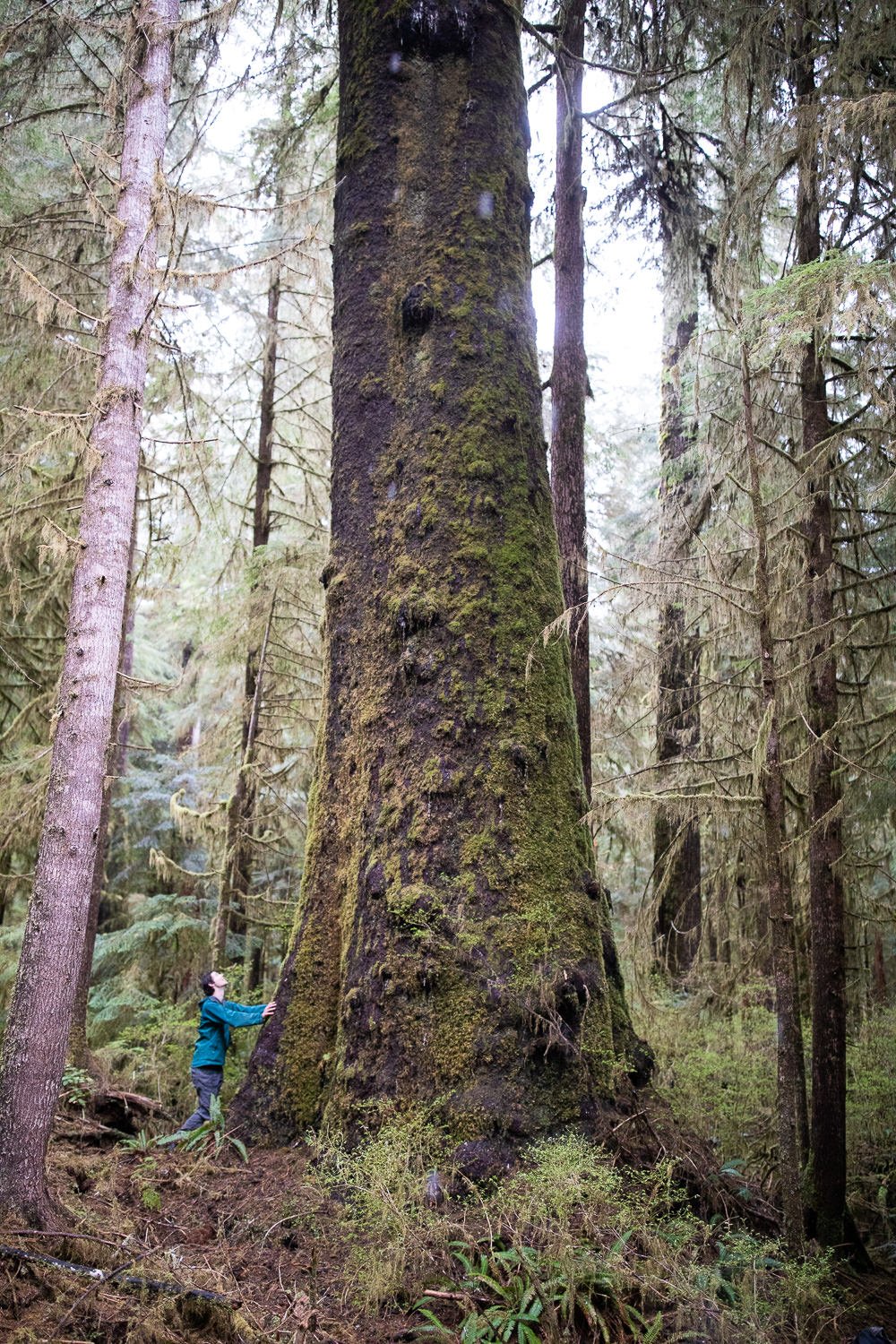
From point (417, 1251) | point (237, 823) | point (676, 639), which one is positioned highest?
point (676, 639)

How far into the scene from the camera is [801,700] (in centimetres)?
638

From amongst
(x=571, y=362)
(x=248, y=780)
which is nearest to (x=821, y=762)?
(x=571, y=362)

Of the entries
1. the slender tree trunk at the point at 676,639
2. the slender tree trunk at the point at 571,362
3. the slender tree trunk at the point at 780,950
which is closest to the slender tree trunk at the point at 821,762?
the slender tree trunk at the point at 676,639

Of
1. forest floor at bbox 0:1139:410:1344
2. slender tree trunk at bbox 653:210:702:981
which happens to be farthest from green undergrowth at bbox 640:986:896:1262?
forest floor at bbox 0:1139:410:1344

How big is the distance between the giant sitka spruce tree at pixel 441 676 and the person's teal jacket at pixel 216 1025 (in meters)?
1.67

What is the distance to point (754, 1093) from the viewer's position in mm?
7242

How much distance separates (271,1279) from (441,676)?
9.01 feet

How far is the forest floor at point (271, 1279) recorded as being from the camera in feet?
9.50

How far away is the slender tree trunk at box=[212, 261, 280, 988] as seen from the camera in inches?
344

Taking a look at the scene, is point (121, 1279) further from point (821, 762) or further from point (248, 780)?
point (248, 780)

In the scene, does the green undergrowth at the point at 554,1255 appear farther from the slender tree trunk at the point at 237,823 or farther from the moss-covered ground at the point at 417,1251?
the slender tree trunk at the point at 237,823

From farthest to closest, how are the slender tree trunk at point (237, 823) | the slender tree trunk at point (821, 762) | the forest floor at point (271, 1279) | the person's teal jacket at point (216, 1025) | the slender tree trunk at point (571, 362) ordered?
1. the slender tree trunk at point (237, 823)
2. the slender tree trunk at point (571, 362)
3. the person's teal jacket at point (216, 1025)
4. the slender tree trunk at point (821, 762)
5. the forest floor at point (271, 1279)

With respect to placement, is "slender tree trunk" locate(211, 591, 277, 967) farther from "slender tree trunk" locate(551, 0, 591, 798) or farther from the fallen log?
the fallen log

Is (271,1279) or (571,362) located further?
(571,362)
